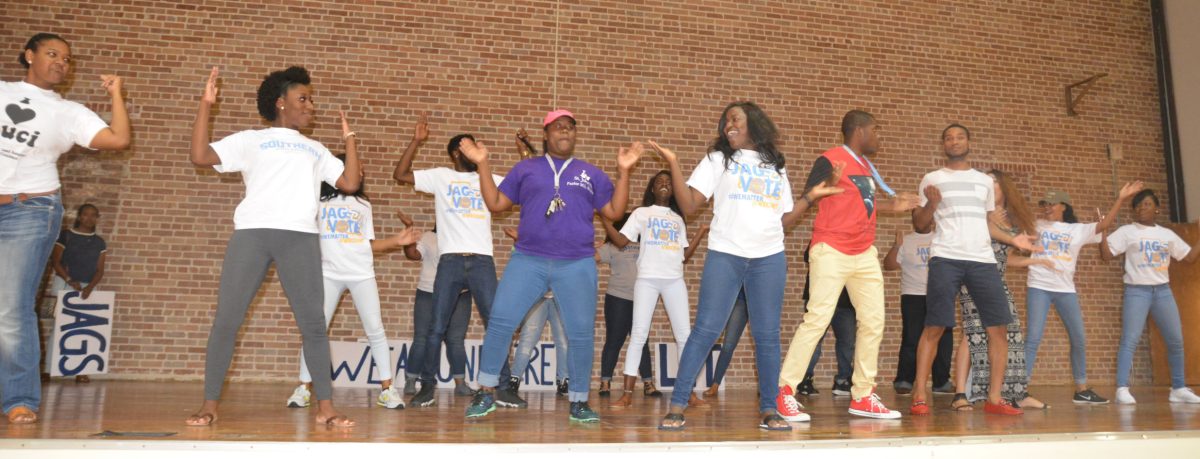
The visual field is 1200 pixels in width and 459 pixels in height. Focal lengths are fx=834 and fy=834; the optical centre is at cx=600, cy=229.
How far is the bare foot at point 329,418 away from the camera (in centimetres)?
373

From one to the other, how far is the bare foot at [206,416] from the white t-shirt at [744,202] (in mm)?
2374

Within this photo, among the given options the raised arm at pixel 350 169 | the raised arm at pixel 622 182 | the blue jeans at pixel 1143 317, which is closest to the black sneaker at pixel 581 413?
the raised arm at pixel 622 182

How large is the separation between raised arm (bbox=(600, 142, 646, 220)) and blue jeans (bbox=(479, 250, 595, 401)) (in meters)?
0.27

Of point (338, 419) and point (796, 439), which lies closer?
point (796, 439)

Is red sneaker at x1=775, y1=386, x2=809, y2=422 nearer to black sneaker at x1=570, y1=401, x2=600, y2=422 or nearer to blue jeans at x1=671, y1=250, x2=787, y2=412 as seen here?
blue jeans at x1=671, y1=250, x2=787, y2=412

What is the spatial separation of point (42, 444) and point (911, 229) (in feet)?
24.6

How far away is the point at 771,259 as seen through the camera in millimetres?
3965

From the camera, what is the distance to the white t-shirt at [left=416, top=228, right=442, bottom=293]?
20.8ft

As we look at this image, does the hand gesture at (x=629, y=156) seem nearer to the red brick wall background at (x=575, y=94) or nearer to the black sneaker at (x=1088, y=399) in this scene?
the red brick wall background at (x=575, y=94)

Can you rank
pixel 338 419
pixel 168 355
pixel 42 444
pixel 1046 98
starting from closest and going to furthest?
pixel 42 444 < pixel 338 419 < pixel 168 355 < pixel 1046 98

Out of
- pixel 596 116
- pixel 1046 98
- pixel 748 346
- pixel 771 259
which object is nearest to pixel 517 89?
pixel 596 116

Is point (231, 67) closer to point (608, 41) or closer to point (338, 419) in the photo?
point (608, 41)

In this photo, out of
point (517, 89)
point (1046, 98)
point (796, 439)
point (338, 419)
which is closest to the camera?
point (796, 439)

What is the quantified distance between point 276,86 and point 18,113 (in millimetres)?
1072
